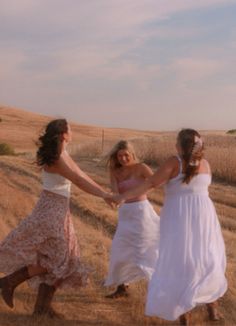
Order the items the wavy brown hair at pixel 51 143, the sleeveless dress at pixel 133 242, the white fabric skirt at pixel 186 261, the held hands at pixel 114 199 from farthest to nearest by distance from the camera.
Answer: the sleeveless dress at pixel 133 242 → the held hands at pixel 114 199 → the wavy brown hair at pixel 51 143 → the white fabric skirt at pixel 186 261

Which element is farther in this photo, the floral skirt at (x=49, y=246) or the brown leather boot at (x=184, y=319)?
the floral skirt at (x=49, y=246)

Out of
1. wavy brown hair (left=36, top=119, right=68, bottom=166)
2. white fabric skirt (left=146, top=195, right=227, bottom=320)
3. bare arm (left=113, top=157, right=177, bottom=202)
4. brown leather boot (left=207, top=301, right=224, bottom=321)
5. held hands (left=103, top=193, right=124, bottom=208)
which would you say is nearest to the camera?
white fabric skirt (left=146, top=195, right=227, bottom=320)

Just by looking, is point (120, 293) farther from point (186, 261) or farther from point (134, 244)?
point (186, 261)

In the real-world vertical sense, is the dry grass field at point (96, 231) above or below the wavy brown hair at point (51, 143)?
below

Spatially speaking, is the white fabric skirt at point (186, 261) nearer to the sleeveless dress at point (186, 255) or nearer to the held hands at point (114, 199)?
the sleeveless dress at point (186, 255)

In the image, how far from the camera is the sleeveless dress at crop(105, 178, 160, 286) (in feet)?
29.8

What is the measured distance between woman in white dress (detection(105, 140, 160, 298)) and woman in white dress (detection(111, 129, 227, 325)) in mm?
1107

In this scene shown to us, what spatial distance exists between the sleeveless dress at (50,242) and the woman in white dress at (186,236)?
2.91 feet

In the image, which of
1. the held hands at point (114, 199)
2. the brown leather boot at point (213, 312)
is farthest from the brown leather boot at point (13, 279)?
the brown leather boot at point (213, 312)

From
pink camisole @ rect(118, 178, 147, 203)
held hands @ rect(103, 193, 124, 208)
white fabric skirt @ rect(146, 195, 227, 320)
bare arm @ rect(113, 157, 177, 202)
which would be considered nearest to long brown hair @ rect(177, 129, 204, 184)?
bare arm @ rect(113, 157, 177, 202)

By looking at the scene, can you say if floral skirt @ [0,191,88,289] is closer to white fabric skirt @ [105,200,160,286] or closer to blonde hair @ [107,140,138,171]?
white fabric skirt @ [105,200,160,286]

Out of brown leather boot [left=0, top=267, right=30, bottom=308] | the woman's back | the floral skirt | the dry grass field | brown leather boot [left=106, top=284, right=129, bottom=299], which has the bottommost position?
the dry grass field

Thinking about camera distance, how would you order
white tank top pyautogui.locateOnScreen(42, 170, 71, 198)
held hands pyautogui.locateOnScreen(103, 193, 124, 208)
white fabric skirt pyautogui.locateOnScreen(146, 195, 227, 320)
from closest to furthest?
white fabric skirt pyautogui.locateOnScreen(146, 195, 227, 320)
white tank top pyautogui.locateOnScreen(42, 170, 71, 198)
held hands pyautogui.locateOnScreen(103, 193, 124, 208)

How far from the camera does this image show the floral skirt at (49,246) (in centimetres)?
813
